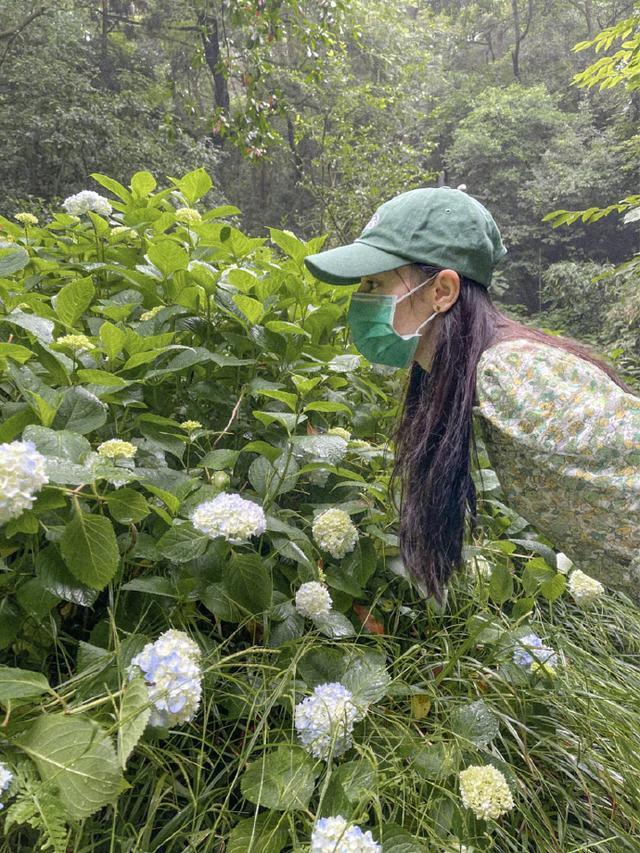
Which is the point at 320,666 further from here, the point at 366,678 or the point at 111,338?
the point at 111,338

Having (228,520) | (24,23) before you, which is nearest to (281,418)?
(228,520)

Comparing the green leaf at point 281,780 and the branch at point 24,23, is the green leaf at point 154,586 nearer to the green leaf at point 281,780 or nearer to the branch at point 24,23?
the green leaf at point 281,780

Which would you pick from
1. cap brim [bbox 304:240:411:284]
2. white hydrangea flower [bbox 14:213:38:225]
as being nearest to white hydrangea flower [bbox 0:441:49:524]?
cap brim [bbox 304:240:411:284]

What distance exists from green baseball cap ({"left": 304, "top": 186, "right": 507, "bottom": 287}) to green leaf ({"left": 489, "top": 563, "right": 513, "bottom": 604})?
1.65 ft

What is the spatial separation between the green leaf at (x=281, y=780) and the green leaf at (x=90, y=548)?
0.95 ft

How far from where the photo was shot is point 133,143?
7.28 metres

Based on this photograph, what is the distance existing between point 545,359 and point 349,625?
48 centimetres

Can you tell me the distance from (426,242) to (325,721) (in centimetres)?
71

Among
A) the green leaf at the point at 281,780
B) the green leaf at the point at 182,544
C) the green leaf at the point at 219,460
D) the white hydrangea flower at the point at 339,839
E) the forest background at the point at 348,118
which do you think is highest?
the forest background at the point at 348,118

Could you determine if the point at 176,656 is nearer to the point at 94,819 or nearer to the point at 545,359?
the point at 94,819

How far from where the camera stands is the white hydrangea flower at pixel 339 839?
2.13 ft

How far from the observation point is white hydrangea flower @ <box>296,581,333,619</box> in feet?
2.97

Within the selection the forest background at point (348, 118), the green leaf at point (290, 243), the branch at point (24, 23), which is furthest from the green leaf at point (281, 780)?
the branch at point (24, 23)

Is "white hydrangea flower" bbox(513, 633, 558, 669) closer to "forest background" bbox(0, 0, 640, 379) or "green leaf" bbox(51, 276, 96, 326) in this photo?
"green leaf" bbox(51, 276, 96, 326)
